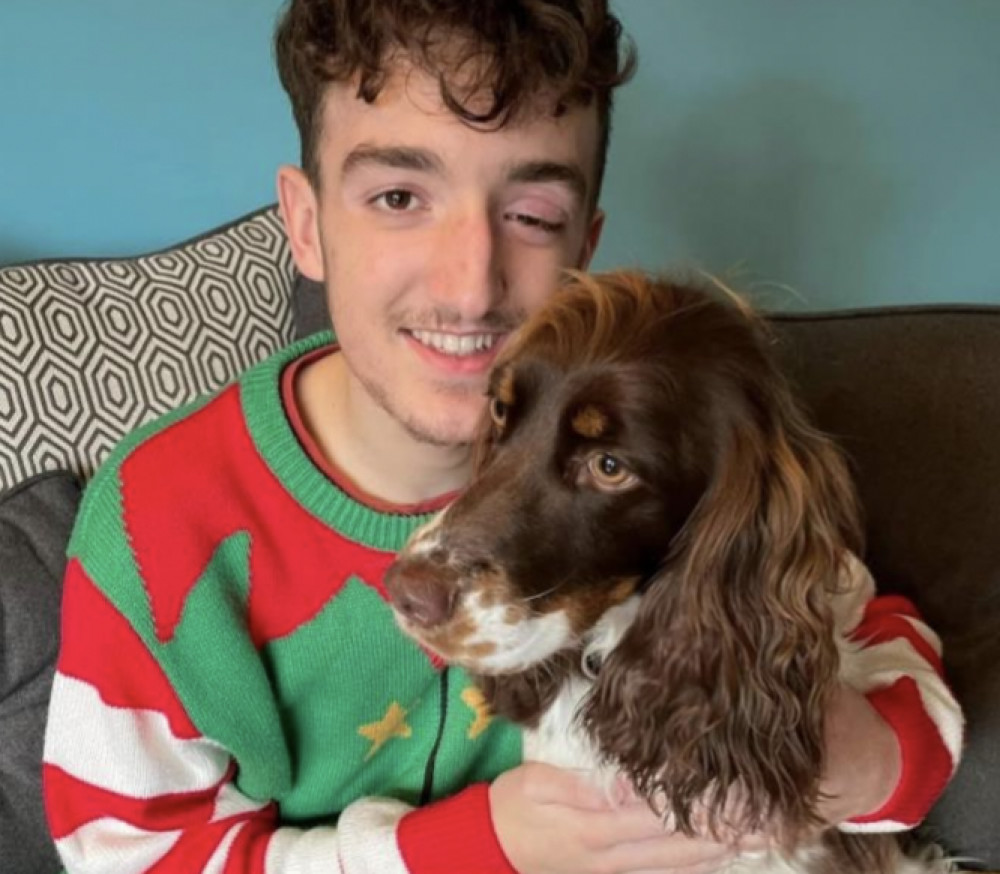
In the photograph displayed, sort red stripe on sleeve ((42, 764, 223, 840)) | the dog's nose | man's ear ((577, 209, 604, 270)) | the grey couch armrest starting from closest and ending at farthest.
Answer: the dog's nose → red stripe on sleeve ((42, 764, 223, 840)) → man's ear ((577, 209, 604, 270)) → the grey couch armrest

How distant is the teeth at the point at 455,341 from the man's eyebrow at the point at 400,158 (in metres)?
0.20

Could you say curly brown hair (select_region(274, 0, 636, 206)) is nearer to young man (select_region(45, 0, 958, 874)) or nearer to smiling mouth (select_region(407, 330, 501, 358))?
young man (select_region(45, 0, 958, 874))

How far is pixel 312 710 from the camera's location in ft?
5.51

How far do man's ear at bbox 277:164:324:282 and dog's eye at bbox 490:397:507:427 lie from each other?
420 millimetres

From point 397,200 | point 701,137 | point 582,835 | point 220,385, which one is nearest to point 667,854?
point 582,835

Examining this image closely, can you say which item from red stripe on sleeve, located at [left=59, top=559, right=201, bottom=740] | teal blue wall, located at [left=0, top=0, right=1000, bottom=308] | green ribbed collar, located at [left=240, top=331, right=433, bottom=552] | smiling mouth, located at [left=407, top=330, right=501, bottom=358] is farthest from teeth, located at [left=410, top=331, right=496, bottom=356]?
teal blue wall, located at [left=0, top=0, right=1000, bottom=308]

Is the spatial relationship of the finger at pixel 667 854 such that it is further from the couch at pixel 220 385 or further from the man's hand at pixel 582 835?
the couch at pixel 220 385

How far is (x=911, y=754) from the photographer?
153 cm

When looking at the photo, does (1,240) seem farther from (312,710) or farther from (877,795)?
(877,795)

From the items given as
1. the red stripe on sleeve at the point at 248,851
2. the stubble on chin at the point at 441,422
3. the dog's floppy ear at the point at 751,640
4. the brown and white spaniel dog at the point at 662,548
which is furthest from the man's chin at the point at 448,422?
the red stripe on sleeve at the point at 248,851

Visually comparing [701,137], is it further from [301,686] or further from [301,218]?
[301,686]

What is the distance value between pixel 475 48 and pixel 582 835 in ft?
3.07

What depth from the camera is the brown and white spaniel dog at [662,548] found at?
1262mm

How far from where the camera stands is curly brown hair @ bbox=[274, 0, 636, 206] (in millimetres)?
1460
